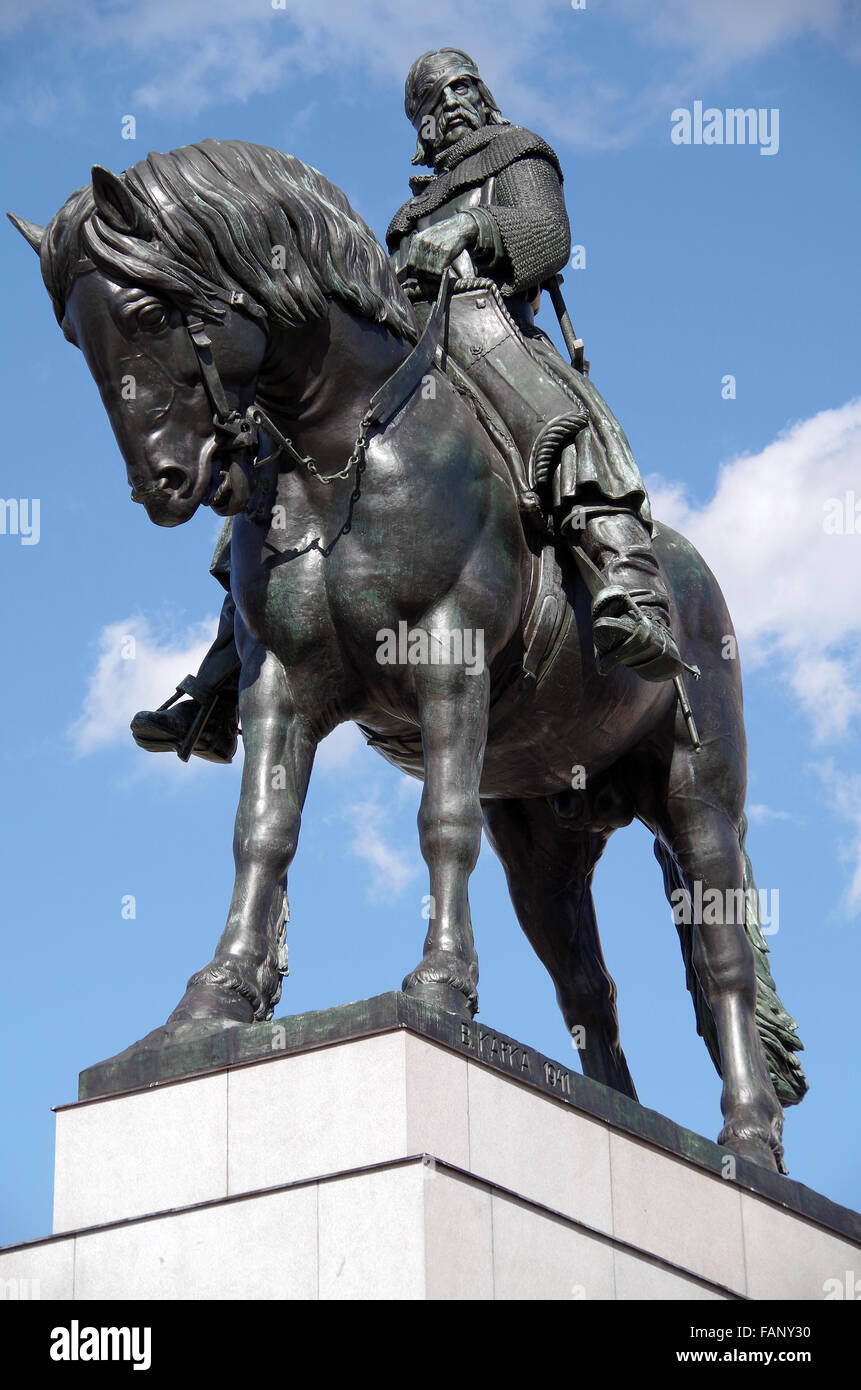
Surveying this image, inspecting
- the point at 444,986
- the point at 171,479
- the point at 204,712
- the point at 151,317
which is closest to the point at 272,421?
the point at 171,479

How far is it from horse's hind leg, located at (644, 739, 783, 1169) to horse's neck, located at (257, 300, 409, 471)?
2.92 meters

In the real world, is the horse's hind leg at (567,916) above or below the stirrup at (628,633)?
below

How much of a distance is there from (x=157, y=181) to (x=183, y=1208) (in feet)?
15.1

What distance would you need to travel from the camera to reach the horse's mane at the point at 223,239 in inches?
388

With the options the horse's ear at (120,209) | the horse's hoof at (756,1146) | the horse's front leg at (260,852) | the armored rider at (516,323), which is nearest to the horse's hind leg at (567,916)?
the horse's hoof at (756,1146)

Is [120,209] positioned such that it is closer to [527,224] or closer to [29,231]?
[29,231]

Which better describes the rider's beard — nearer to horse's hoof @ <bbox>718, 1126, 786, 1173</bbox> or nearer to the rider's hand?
the rider's hand

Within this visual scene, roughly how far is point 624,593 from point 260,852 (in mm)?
2216

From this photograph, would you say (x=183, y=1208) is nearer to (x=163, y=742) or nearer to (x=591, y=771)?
(x=163, y=742)

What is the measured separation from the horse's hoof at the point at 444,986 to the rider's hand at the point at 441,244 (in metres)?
4.10

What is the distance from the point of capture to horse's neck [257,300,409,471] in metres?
10.4

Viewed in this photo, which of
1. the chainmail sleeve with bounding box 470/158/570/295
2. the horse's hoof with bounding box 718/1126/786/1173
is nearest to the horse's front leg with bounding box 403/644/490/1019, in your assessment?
the horse's hoof with bounding box 718/1126/786/1173

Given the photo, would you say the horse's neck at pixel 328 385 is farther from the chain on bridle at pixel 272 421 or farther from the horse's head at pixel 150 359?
the horse's head at pixel 150 359

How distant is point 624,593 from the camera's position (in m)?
10.7
